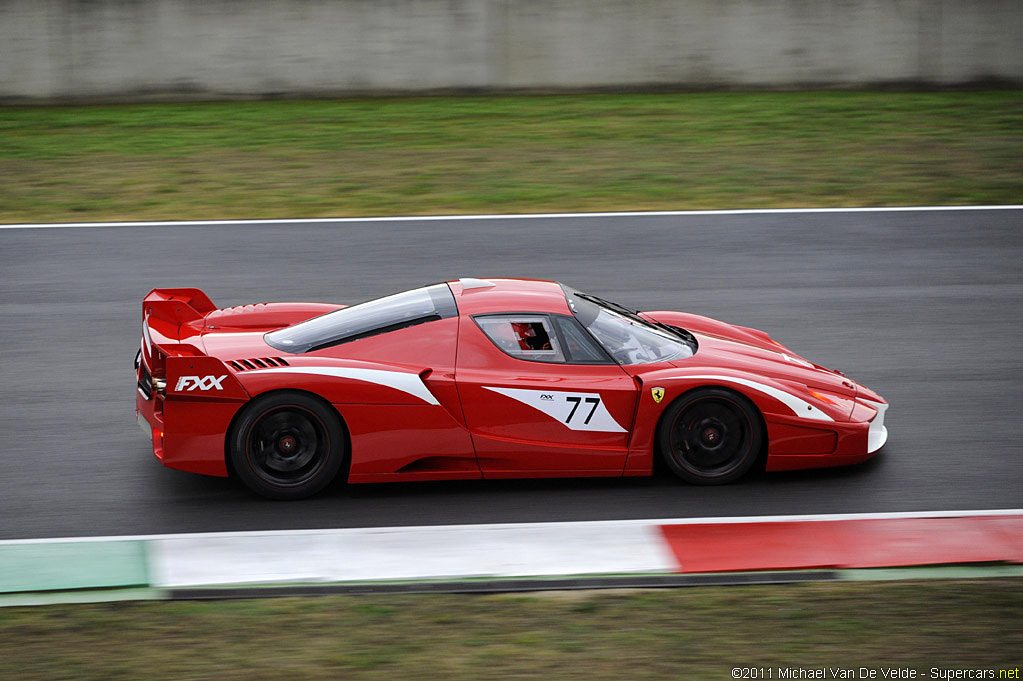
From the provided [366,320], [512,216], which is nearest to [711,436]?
[366,320]

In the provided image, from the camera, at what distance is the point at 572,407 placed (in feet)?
24.1

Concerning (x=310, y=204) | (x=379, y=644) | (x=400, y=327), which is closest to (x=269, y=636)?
(x=379, y=644)

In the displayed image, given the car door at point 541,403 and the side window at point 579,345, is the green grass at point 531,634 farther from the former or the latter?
the side window at point 579,345

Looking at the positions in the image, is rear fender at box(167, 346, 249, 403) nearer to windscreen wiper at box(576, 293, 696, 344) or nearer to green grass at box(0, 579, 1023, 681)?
green grass at box(0, 579, 1023, 681)

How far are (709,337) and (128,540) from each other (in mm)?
3861

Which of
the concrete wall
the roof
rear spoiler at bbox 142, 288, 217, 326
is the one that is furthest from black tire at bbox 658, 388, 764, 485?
the concrete wall

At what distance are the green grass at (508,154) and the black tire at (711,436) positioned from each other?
741cm

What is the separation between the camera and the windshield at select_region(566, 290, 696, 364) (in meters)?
7.62

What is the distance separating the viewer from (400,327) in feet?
24.7

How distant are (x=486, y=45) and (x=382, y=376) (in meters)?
13.6

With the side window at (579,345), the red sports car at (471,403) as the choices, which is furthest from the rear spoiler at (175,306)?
the side window at (579,345)

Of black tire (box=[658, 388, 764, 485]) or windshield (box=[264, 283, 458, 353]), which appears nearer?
black tire (box=[658, 388, 764, 485])

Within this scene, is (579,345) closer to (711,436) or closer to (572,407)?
(572,407)

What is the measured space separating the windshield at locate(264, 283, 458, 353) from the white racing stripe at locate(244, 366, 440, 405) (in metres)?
0.26
